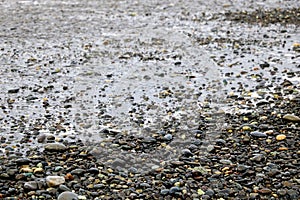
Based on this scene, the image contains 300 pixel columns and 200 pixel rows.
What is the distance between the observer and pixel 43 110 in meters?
4.94

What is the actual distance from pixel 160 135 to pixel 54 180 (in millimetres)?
1198

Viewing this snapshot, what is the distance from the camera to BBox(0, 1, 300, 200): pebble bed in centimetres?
356

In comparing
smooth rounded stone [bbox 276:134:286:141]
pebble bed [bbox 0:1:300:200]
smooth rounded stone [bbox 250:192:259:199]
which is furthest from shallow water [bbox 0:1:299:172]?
smooth rounded stone [bbox 250:192:259:199]

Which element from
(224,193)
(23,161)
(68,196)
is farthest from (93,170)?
(224,193)

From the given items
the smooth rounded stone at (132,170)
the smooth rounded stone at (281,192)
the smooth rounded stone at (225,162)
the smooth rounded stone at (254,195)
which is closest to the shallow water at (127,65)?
the smooth rounded stone at (132,170)

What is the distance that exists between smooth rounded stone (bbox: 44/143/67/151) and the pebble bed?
11mm

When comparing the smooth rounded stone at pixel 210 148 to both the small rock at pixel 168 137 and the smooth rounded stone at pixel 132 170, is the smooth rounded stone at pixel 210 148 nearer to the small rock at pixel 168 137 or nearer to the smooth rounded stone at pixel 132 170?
the small rock at pixel 168 137

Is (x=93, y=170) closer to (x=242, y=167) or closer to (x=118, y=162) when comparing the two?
(x=118, y=162)

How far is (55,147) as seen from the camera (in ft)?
13.4

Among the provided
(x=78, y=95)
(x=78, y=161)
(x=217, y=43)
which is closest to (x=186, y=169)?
(x=78, y=161)

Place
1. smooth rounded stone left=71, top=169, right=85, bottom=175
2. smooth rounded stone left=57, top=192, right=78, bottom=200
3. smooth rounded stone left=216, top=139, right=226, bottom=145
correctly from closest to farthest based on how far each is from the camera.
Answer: smooth rounded stone left=57, top=192, right=78, bottom=200
smooth rounded stone left=71, top=169, right=85, bottom=175
smooth rounded stone left=216, top=139, right=226, bottom=145

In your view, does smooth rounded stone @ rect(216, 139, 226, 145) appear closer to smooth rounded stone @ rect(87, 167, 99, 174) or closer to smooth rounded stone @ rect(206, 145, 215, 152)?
smooth rounded stone @ rect(206, 145, 215, 152)

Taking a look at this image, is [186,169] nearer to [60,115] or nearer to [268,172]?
[268,172]

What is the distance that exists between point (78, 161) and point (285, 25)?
18.1 ft
